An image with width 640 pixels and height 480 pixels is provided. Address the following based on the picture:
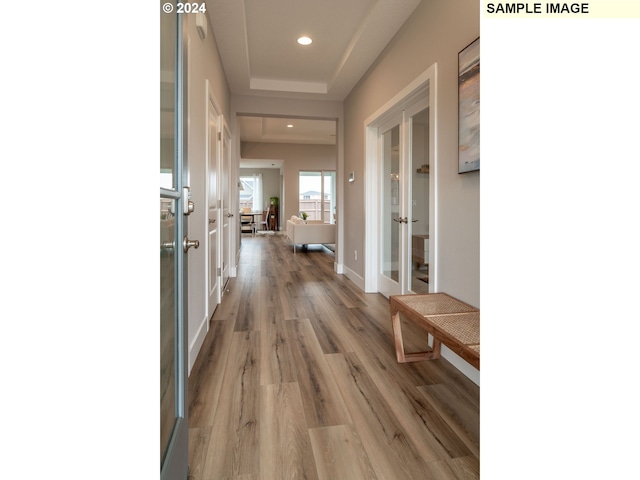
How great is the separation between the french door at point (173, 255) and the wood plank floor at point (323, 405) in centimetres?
31

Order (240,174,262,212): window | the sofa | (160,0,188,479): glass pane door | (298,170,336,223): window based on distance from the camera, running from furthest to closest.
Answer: (240,174,262,212): window, (298,170,336,223): window, the sofa, (160,0,188,479): glass pane door

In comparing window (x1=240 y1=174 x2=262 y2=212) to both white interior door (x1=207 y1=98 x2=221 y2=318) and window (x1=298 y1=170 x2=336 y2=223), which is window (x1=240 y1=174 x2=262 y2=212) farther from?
white interior door (x1=207 y1=98 x2=221 y2=318)

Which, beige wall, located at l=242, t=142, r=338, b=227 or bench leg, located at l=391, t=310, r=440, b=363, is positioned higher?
beige wall, located at l=242, t=142, r=338, b=227

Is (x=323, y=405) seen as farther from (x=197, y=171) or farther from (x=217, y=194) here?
(x=217, y=194)

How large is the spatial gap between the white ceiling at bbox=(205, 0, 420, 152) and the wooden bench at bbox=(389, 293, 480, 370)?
2.23m

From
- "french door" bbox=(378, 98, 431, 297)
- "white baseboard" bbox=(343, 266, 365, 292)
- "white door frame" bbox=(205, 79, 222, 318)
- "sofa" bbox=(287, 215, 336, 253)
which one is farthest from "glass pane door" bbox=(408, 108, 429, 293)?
"sofa" bbox=(287, 215, 336, 253)

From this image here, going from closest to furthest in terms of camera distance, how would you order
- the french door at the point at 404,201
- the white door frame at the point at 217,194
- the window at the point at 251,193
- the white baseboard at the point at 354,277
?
the white door frame at the point at 217,194, the french door at the point at 404,201, the white baseboard at the point at 354,277, the window at the point at 251,193

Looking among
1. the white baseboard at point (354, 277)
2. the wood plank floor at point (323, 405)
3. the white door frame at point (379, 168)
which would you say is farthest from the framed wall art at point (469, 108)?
the white baseboard at point (354, 277)

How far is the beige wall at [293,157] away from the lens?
10.3 meters

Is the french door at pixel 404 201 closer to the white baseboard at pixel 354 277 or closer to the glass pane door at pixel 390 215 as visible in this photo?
the glass pane door at pixel 390 215

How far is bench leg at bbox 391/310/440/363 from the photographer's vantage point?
225 cm
